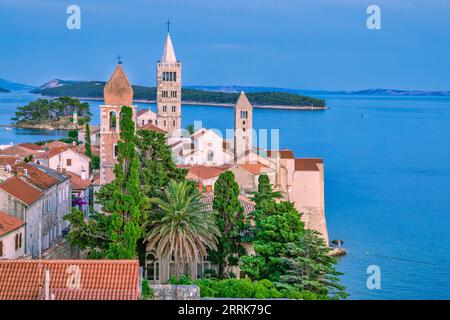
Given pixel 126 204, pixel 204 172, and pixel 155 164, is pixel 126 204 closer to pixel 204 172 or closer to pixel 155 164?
pixel 155 164

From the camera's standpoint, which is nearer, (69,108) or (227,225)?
(227,225)

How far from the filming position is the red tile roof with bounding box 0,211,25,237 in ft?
65.2

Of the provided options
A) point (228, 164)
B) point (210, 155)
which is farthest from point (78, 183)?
point (210, 155)

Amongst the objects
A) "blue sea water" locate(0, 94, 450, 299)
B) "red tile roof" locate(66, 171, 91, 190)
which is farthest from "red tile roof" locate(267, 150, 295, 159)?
"red tile roof" locate(66, 171, 91, 190)

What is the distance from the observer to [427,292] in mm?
32844

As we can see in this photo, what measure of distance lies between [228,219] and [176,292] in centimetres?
870

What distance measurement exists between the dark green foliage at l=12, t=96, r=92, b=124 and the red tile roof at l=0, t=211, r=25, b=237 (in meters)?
102

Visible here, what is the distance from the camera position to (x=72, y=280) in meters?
13.8

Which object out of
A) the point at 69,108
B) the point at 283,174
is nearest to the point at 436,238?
the point at 283,174

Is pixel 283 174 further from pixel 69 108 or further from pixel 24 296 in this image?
pixel 69 108

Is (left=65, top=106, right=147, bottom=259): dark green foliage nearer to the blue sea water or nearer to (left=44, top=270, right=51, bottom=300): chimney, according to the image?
(left=44, top=270, right=51, bottom=300): chimney

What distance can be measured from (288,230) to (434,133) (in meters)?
106

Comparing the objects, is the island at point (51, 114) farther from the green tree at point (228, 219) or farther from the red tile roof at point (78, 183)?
the green tree at point (228, 219)
